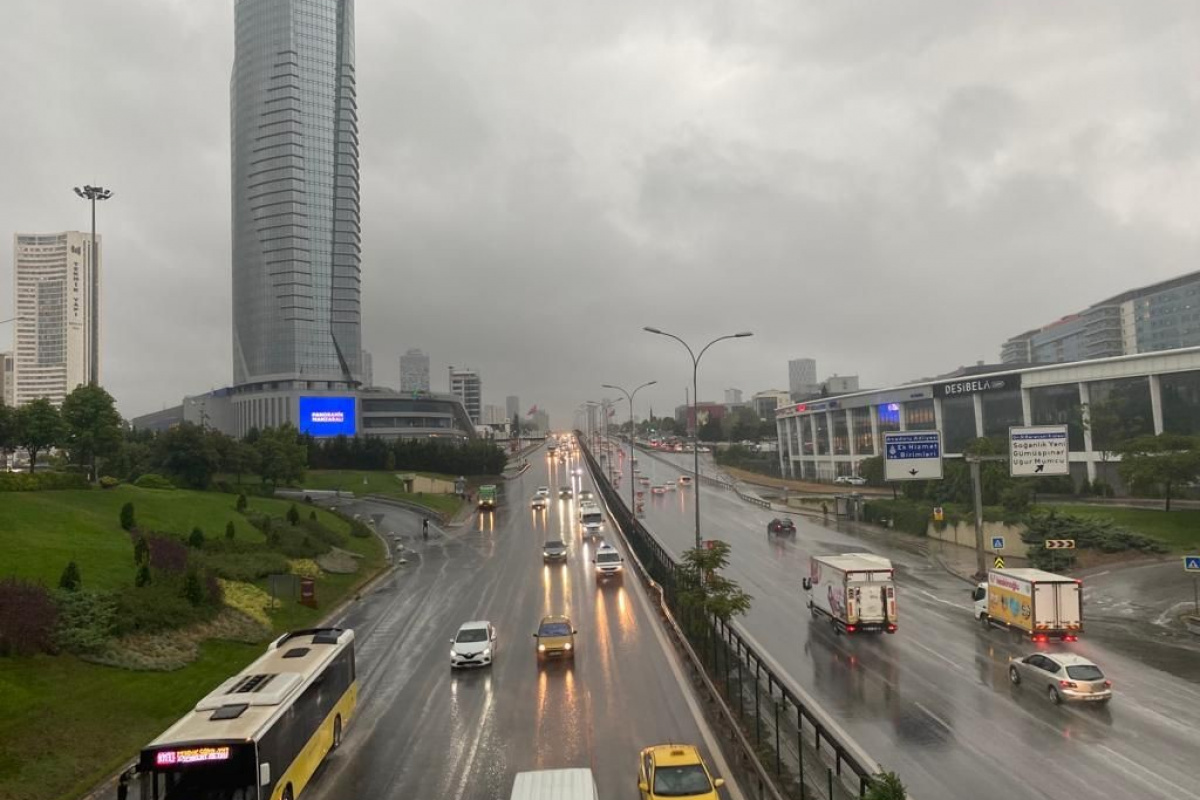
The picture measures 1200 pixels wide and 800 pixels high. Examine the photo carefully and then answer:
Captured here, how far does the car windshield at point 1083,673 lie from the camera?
20.7 meters

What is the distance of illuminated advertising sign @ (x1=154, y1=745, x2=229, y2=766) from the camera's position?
40.0 ft

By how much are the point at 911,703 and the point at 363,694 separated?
15590mm

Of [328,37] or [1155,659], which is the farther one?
[328,37]

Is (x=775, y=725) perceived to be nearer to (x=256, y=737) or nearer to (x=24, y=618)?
(x=256, y=737)

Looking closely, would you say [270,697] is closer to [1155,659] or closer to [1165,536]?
[1155,659]

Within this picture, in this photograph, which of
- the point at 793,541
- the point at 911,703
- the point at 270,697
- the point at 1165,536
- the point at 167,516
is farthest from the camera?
the point at 793,541

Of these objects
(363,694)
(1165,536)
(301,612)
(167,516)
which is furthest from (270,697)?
(1165,536)

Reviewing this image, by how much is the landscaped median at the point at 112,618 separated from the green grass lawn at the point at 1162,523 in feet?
157

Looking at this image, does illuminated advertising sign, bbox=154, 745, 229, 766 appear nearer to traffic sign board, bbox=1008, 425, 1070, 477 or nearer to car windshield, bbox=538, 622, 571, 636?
car windshield, bbox=538, 622, 571, 636

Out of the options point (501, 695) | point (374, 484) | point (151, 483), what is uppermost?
point (151, 483)

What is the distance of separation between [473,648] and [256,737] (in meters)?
12.9

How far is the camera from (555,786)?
482 inches

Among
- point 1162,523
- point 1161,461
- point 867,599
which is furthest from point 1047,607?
point 1161,461

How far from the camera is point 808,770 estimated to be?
52.4 ft
